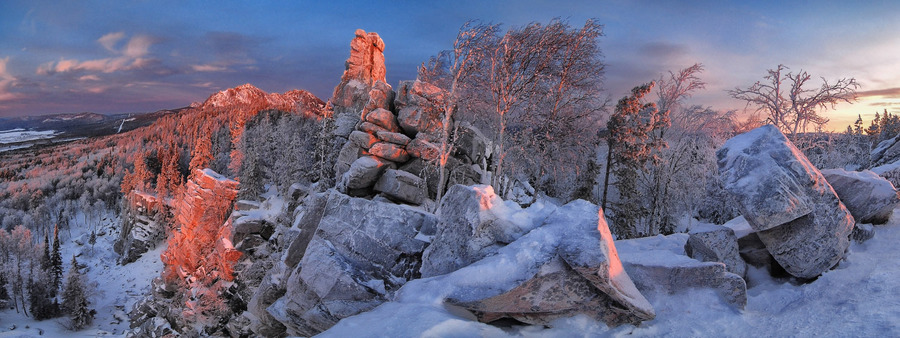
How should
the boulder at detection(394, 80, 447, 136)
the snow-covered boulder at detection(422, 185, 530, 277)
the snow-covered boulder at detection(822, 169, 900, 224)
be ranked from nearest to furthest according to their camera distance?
the snow-covered boulder at detection(422, 185, 530, 277)
the snow-covered boulder at detection(822, 169, 900, 224)
the boulder at detection(394, 80, 447, 136)

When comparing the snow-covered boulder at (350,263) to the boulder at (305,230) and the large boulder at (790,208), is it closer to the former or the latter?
the boulder at (305,230)

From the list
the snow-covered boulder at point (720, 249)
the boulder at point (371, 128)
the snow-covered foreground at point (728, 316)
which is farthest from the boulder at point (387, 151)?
the snow-covered boulder at point (720, 249)

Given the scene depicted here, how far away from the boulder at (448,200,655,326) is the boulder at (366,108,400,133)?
21.3m

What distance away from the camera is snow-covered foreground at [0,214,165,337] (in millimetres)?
50500

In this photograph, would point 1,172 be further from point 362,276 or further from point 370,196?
point 362,276

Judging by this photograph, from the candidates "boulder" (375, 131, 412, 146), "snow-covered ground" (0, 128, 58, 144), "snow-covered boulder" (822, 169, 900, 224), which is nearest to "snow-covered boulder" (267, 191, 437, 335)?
"snow-covered boulder" (822, 169, 900, 224)

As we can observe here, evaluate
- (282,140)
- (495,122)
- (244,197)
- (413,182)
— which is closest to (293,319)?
(495,122)

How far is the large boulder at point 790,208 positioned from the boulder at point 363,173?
19.8 m

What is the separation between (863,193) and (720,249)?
14.8 feet

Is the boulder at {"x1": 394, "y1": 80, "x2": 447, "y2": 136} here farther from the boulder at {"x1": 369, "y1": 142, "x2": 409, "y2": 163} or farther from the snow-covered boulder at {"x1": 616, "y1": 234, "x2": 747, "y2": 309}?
the snow-covered boulder at {"x1": 616, "y1": 234, "x2": 747, "y2": 309}

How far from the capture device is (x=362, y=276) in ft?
28.7

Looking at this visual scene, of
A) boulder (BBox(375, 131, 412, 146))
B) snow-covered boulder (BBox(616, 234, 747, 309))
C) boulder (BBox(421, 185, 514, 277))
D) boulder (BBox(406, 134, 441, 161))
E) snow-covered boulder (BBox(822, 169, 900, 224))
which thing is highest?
boulder (BBox(375, 131, 412, 146))

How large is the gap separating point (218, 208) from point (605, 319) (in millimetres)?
44635

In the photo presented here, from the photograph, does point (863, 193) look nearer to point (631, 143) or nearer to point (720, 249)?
point (720, 249)
